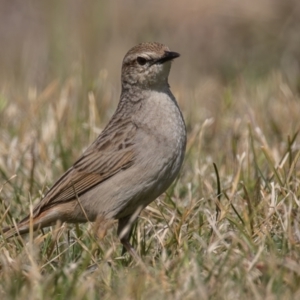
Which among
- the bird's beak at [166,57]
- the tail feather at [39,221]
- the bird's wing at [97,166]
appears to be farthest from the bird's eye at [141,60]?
the tail feather at [39,221]

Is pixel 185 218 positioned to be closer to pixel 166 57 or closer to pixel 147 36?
pixel 166 57

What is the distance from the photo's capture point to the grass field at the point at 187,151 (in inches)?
190

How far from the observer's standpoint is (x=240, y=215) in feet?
20.1

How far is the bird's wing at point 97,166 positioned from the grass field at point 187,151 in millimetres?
253

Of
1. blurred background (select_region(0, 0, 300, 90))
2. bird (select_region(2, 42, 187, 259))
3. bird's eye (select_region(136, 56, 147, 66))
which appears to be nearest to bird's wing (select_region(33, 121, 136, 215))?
bird (select_region(2, 42, 187, 259))

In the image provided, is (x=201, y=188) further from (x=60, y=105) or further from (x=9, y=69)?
(x=9, y=69)

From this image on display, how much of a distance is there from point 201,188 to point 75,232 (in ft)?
3.65

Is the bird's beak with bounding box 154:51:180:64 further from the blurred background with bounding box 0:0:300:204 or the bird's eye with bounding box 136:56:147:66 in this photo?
the blurred background with bounding box 0:0:300:204

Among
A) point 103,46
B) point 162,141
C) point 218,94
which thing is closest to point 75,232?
point 162,141

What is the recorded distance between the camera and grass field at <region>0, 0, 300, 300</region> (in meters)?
4.84

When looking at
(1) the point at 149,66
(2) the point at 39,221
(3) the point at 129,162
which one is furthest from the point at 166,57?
(2) the point at 39,221

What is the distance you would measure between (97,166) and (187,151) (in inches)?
67.3

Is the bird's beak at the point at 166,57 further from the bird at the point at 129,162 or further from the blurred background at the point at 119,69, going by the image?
the blurred background at the point at 119,69

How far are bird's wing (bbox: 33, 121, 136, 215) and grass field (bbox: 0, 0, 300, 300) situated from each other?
0.25m
